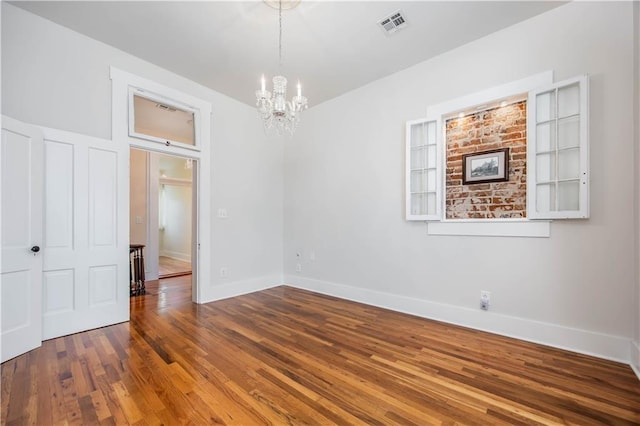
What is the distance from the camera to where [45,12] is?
2568 mm

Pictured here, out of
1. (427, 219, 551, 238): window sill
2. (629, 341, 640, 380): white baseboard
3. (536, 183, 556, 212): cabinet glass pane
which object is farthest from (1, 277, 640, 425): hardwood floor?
(536, 183, 556, 212): cabinet glass pane

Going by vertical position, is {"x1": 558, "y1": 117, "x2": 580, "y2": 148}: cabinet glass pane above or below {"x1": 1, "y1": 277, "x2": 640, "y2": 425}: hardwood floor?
above

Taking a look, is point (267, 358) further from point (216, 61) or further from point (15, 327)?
point (216, 61)

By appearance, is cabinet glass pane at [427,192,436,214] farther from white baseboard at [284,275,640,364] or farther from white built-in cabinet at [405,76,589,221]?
white baseboard at [284,275,640,364]

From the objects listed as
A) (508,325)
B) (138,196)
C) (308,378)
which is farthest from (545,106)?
(138,196)

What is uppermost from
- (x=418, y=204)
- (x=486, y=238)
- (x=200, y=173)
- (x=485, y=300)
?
(x=200, y=173)

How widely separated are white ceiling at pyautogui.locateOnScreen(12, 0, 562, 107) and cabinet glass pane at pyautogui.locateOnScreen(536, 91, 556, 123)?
31.3 inches

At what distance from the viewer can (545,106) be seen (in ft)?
8.30

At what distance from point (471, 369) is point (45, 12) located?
16.3 feet

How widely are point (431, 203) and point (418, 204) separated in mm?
163

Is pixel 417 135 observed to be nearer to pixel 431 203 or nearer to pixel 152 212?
pixel 431 203

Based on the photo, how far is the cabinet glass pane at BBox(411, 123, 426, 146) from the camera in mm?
3297

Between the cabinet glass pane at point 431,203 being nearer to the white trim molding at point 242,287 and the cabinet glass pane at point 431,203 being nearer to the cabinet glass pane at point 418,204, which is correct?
the cabinet glass pane at point 418,204

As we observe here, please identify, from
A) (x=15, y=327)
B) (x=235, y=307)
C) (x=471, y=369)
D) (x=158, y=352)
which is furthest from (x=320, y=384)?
(x=15, y=327)
